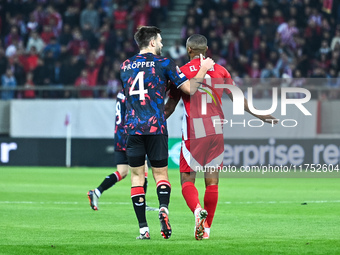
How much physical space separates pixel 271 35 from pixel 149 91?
17.1m

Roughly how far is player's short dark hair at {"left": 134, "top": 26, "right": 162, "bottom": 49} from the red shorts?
119cm

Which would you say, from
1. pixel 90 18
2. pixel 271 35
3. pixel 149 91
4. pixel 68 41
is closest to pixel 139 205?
pixel 149 91

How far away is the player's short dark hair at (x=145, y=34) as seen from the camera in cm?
834

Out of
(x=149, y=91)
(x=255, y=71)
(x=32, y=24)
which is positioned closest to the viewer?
(x=149, y=91)

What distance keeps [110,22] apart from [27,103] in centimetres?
569

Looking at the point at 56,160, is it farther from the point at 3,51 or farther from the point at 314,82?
the point at 314,82

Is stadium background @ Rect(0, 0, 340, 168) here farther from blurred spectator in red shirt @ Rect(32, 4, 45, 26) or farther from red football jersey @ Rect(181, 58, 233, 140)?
red football jersey @ Rect(181, 58, 233, 140)

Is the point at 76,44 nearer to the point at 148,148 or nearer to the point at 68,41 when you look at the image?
the point at 68,41

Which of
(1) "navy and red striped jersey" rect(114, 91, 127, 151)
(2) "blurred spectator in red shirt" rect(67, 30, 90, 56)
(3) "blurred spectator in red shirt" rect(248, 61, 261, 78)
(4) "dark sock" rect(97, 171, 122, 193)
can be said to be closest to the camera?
(1) "navy and red striped jersey" rect(114, 91, 127, 151)

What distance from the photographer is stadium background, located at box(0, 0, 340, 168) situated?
849 inches

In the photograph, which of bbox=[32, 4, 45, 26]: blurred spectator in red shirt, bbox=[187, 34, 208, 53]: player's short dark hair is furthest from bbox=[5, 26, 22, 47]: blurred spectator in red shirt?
bbox=[187, 34, 208, 53]: player's short dark hair

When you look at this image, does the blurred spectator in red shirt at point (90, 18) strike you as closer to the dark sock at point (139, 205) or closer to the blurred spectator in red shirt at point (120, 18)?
the blurred spectator in red shirt at point (120, 18)

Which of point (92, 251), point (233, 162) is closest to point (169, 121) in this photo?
point (233, 162)

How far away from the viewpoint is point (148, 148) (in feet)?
27.5
